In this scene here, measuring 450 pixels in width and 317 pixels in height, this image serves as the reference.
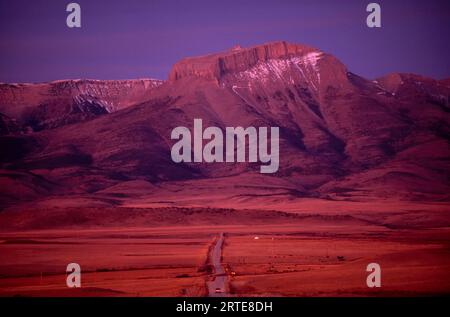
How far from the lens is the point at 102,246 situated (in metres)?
93.8

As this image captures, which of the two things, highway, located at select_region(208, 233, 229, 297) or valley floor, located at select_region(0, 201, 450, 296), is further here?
valley floor, located at select_region(0, 201, 450, 296)

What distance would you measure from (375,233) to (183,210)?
43214 millimetres

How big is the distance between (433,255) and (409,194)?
11483 cm

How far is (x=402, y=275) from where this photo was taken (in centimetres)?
5703

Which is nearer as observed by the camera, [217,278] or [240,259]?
[217,278]

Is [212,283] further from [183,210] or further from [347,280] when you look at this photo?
[183,210]

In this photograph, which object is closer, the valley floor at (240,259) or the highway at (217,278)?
the highway at (217,278)

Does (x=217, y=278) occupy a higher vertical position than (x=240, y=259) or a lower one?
lower

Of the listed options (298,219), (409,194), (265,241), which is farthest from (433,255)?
(409,194)
